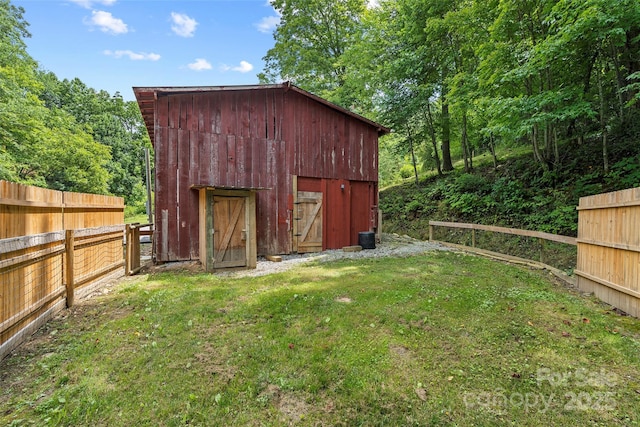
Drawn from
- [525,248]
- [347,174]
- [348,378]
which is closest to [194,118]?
[347,174]

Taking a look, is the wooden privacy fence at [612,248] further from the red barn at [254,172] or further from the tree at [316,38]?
the tree at [316,38]

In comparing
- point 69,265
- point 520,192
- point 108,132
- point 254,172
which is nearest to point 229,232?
point 254,172

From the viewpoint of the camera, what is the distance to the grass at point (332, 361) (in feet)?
7.07

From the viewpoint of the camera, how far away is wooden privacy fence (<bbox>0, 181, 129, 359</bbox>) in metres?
2.94

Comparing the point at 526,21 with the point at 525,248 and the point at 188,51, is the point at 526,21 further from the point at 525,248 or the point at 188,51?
the point at 188,51

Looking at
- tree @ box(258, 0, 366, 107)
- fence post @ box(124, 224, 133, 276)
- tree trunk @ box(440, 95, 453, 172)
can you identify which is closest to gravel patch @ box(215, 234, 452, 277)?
fence post @ box(124, 224, 133, 276)

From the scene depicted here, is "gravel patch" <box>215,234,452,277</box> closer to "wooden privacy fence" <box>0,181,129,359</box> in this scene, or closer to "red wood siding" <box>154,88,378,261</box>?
"red wood siding" <box>154,88,378,261</box>

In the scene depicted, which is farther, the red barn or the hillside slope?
the hillside slope

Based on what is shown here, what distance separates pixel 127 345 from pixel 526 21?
13122 millimetres

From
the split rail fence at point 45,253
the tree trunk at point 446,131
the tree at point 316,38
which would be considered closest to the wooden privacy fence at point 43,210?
the split rail fence at point 45,253

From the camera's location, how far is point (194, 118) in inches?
315

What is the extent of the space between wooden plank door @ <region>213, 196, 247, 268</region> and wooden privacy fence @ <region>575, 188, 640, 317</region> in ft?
21.8

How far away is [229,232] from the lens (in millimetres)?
6988

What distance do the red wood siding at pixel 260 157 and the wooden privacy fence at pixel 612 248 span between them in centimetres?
638
